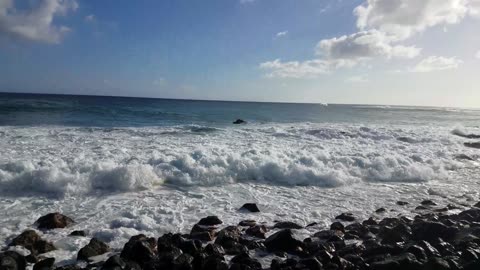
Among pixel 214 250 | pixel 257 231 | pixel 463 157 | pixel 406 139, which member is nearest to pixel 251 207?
pixel 257 231

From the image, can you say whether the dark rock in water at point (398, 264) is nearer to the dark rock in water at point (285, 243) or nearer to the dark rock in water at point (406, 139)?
the dark rock in water at point (285, 243)

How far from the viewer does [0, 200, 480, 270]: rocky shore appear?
5371 mm

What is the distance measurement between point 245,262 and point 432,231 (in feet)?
13.2

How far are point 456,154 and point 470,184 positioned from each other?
6449 mm

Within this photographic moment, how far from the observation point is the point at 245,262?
5.55 meters

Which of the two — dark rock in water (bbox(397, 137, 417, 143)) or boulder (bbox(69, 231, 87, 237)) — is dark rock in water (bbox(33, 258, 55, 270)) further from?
dark rock in water (bbox(397, 137, 417, 143))

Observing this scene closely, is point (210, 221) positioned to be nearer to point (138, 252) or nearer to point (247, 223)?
point (247, 223)

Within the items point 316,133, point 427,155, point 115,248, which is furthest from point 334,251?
point 316,133

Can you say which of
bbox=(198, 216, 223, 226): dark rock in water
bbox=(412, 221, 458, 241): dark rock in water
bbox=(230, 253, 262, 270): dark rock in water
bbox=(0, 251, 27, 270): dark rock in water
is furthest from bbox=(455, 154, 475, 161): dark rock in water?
bbox=(0, 251, 27, 270): dark rock in water

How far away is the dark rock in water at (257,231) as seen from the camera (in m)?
6.79

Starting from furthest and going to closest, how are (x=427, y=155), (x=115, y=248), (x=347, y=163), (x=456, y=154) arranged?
(x=456, y=154) < (x=427, y=155) < (x=347, y=163) < (x=115, y=248)

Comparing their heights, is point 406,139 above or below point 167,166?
below

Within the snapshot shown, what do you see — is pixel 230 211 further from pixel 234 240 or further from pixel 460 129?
pixel 460 129

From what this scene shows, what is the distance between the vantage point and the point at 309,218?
26.4ft
